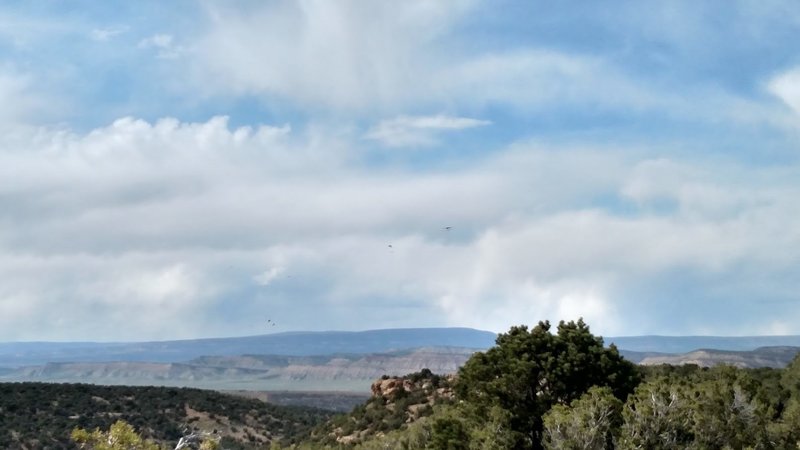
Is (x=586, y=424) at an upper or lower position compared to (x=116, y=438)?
lower

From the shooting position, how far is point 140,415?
85562mm

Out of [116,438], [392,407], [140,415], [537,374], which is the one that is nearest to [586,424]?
[537,374]

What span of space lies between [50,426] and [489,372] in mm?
54935

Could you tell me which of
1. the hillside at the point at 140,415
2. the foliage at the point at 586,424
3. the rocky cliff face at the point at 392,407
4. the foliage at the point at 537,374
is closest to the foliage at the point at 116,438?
the foliage at the point at 586,424

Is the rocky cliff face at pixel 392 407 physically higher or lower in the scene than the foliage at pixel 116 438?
lower

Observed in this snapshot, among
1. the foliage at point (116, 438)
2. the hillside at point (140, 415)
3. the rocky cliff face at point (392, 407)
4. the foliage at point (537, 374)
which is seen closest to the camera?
the foliage at point (116, 438)

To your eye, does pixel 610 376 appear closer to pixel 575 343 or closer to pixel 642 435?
pixel 575 343

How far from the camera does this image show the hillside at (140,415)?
74.9 metres

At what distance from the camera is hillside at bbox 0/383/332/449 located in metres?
74.9

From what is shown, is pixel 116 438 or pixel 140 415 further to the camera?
→ pixel 140 415

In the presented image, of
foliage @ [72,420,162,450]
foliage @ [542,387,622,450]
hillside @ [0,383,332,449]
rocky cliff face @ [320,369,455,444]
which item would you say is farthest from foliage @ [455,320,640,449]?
hillside @ [0,383,332,449]

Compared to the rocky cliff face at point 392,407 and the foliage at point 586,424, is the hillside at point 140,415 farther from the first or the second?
the foliage at point 586,424

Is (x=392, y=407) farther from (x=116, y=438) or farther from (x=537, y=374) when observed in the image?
(x=116, y=438)

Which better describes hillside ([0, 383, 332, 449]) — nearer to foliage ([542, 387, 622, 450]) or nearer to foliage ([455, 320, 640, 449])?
foliage ([455, 320, 640, 449])
